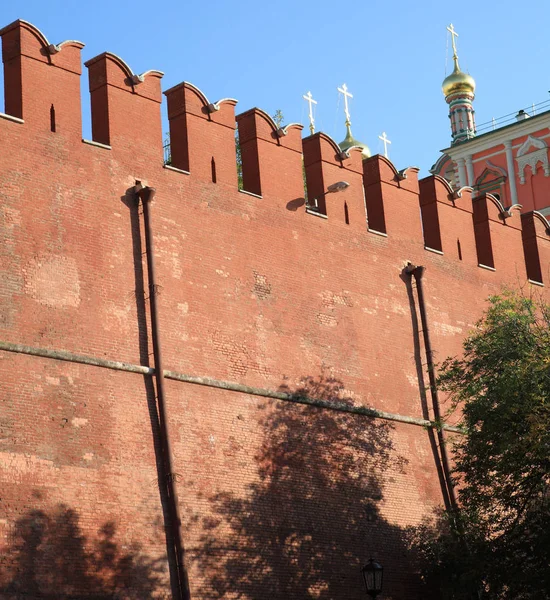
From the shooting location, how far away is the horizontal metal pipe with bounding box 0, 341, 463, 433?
15.8 metres

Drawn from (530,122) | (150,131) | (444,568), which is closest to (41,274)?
(150,131)

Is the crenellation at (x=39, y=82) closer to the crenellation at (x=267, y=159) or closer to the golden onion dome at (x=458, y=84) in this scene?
the crenellation at (x=267, y=159)

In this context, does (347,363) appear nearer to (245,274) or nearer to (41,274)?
(245,274)

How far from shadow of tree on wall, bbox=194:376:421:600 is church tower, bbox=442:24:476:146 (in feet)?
64.4

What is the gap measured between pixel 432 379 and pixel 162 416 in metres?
5.50

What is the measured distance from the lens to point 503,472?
17.6 meters

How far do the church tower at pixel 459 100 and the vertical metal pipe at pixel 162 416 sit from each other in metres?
21.0

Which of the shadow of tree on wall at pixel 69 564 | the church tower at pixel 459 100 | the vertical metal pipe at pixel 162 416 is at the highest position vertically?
the church tower at pixel 459 100

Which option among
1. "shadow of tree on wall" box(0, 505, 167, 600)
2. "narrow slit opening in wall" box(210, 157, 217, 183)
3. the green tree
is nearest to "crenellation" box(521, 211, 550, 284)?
the green tree

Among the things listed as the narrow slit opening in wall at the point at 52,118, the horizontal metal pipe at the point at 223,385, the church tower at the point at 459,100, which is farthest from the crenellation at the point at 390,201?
the church tower at the point at 459,100

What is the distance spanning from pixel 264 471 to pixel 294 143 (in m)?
5.35

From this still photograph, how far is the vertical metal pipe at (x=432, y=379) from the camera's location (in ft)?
65.8

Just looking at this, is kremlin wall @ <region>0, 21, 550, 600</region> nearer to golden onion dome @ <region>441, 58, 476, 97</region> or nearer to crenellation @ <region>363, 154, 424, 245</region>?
crenellation @ <region>363, 154, 424, 245</region>

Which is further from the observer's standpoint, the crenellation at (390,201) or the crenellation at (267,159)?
the crenellation at (390,201)
